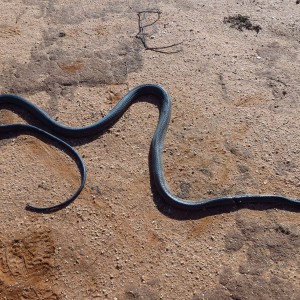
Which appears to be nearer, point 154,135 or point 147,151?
point 147,151

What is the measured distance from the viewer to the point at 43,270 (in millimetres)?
6586

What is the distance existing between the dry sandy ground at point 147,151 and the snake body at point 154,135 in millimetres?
130

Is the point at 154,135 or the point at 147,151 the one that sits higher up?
the point at 154,135

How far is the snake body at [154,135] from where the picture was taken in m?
7.32

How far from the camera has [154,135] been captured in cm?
827

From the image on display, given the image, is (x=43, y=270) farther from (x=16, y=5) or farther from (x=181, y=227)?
(x=16, y=5)

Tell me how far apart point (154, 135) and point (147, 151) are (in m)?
0.33

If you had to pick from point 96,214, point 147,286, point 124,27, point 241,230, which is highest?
point 124,27

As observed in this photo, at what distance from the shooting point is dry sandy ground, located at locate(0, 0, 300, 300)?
21.6ft

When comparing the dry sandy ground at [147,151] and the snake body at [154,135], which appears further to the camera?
the snake body at [154,135]

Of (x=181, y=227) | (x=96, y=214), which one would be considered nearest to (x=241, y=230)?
(x=181, y=227)

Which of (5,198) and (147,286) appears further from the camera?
(5,198)

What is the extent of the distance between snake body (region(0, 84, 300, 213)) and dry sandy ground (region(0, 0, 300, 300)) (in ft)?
0.43

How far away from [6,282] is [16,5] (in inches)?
283
